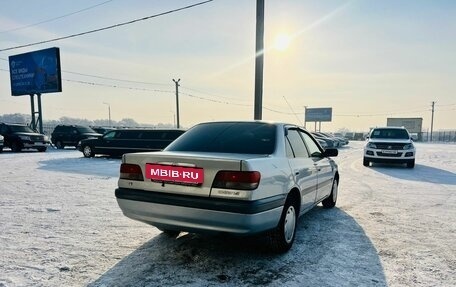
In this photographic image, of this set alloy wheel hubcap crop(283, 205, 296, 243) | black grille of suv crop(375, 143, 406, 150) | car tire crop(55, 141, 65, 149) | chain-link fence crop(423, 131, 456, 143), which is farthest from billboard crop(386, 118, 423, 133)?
alloy wheel hubcap crop(283, 205, 296, 243)

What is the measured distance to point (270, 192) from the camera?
10.6 feet

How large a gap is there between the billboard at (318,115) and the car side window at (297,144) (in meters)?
75.7

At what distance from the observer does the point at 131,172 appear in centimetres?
357

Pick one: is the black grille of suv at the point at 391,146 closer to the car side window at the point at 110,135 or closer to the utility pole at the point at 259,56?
the utility pole at the point at 259,56

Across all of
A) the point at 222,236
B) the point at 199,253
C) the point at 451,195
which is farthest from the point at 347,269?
the point at 451,195

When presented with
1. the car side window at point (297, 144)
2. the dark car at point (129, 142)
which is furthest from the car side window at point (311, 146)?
the dark car at point (129, 142)

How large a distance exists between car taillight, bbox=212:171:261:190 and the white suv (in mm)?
11193

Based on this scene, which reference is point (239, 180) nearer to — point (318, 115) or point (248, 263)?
point (248, 263)

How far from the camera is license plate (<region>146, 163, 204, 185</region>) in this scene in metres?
3.15

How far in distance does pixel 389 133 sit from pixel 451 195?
6924 millimetres

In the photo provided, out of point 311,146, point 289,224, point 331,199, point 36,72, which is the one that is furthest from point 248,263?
point 36,72

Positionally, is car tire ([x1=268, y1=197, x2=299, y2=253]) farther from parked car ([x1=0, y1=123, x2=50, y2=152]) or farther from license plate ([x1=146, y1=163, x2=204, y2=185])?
parked car ([x1=0, y1=123, x2=50, y2=152])

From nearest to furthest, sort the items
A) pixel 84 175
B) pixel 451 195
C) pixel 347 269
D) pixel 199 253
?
pixel 347 269
pixel 199 253
pixel 451 195
pixel 84 175

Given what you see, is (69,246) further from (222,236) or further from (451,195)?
(451,195)
